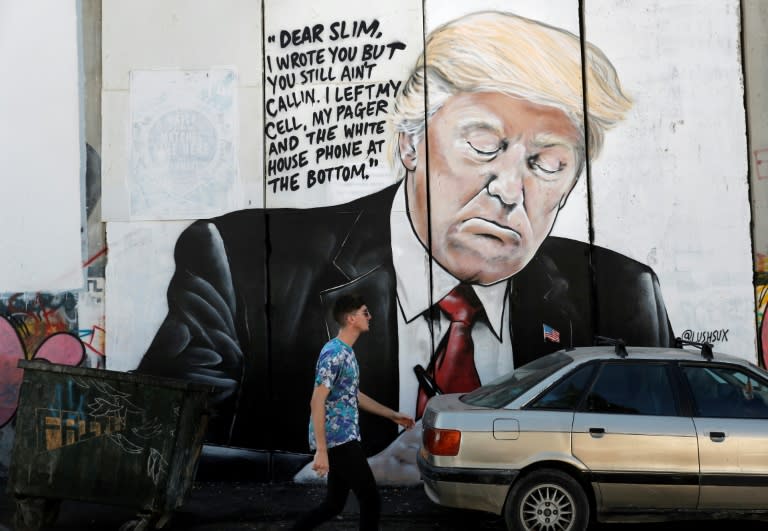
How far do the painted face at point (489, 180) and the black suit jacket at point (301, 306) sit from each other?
0.99ft

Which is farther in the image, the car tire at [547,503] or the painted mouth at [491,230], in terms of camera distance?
the painted mouth at [491,230]

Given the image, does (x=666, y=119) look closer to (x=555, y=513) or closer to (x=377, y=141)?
(x=377, y=141)

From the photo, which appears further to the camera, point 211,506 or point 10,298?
point 10,298

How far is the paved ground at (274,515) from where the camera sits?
6746 millimetres

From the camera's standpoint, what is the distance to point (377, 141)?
28.2 ft

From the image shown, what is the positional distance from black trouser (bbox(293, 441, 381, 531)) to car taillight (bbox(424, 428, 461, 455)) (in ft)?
2.67

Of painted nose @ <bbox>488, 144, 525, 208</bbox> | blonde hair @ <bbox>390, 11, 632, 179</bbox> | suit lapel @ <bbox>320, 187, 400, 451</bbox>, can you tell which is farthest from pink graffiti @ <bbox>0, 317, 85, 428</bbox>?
painted nose @ <bbox>488, 144, 525, 208</bbox>

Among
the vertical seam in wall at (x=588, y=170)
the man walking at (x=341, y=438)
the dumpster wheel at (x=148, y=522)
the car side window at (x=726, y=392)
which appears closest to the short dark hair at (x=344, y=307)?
the man walking at (x=341, y=438)

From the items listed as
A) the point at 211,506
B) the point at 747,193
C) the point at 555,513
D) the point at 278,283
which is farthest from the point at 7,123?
the point at 747,193

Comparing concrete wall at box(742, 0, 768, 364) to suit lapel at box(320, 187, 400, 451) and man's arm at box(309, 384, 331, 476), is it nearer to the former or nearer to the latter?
suit lapel at box(320, 187, 400, 451)

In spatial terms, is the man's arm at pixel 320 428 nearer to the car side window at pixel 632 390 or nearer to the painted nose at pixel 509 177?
the car side window at pixel 632 390

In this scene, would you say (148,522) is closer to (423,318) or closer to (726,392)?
(423,318)

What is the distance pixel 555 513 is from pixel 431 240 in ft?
11.6

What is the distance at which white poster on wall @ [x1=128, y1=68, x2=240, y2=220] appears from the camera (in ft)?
28.2
